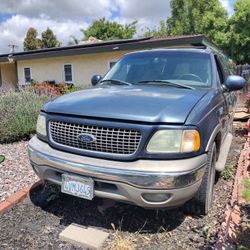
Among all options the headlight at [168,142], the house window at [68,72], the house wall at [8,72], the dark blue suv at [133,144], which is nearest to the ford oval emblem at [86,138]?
the dark blue suv at [133,144]

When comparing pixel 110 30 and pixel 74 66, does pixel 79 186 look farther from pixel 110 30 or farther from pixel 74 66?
pixel 110 30

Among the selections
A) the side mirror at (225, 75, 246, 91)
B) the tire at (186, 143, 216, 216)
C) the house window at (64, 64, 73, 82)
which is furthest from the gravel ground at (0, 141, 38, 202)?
the house window at (64, 64, 73, 82)

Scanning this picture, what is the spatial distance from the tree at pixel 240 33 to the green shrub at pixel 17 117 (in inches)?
950

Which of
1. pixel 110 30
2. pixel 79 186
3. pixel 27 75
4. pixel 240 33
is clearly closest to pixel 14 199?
pixel 79 186

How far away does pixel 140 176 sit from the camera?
269cm

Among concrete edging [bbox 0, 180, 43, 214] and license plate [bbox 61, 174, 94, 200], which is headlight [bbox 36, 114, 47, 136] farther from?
concrete edging [bbox 0, 180, 43, 214]

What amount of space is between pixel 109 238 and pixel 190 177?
106 centimetres

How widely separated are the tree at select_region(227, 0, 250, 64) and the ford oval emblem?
2683 centimetres

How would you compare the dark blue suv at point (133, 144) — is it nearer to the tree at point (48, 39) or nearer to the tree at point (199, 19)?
the tree at point (199, 19)

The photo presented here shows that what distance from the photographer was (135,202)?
112 inches

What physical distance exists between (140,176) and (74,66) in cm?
1625

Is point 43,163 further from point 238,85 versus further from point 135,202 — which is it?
point 238,85

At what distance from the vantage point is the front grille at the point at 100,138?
280cm

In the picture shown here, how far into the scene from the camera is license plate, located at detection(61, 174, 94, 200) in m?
2.93
